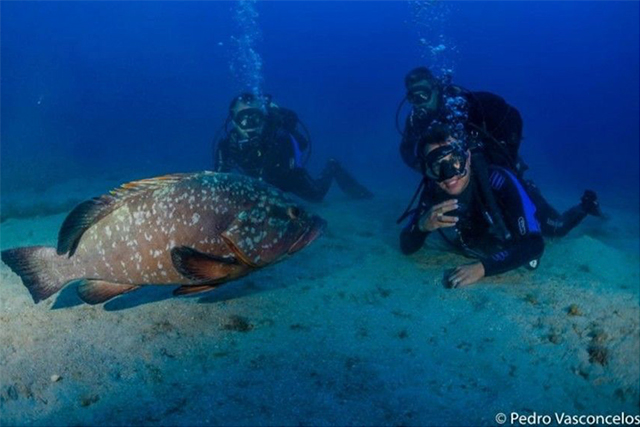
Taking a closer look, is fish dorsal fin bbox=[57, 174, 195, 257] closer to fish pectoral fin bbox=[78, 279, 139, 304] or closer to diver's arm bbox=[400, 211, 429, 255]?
fish pectoral fin bbox=[78, 279, 139, 304]

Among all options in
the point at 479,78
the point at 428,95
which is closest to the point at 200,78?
the point at 479,78

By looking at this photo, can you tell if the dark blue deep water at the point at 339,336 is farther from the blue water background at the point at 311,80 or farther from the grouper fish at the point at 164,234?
the blue water background at the point at 311,80

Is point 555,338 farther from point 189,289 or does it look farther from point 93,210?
→ point 93,210

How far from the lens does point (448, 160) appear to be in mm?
4738

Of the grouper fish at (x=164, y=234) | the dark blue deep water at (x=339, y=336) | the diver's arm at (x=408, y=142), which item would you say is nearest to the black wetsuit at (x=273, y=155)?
the dark blue deep water at (x=339, y=336)

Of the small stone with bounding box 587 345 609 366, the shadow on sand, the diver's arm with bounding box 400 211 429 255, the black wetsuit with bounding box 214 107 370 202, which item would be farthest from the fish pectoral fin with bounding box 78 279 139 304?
the black wetsuit with bounding box 214 107 370 202

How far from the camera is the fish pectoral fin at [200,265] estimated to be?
319 centimetres

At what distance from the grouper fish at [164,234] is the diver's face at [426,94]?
221 inches

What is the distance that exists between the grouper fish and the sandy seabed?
0.59 m

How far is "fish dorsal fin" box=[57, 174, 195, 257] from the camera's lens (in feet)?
11.7

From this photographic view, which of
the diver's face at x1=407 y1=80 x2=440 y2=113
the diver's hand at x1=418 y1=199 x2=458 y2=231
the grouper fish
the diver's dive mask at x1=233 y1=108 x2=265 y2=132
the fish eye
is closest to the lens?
the grouper fish

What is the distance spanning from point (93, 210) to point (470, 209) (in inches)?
172

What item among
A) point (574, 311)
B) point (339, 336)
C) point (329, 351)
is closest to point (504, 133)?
A: point (574, 311)

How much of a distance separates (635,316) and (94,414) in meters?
4.67
